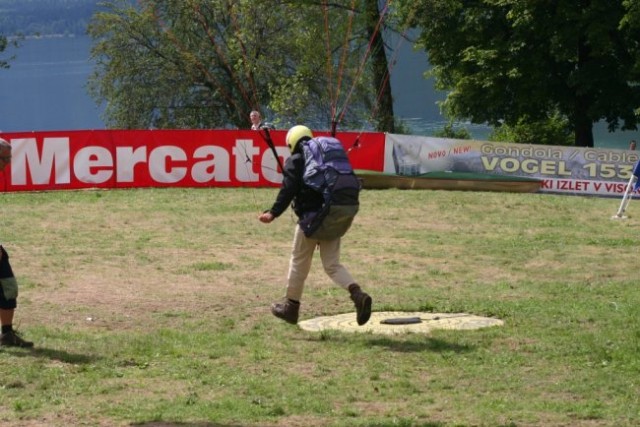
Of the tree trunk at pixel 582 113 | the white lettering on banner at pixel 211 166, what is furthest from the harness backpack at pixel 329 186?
the tree trunk at pixel 582 113

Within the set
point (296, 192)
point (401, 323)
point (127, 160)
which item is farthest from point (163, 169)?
point (296, 192)

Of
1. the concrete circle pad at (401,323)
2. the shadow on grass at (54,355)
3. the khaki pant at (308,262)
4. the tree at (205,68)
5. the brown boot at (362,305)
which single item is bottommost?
the concrete circle pad at (401,323)

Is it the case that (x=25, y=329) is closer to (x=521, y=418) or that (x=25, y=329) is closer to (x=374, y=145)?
(x=521, y=418)

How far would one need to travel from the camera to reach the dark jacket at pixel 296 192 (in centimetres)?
965

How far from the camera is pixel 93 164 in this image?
24.9 metres

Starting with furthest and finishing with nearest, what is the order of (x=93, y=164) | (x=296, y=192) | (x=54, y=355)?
(x=93, y=164) < (x=296, y=192) < (x=54, y=355)

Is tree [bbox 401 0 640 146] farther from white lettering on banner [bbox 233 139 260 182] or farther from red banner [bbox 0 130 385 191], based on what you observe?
red banner [bbox 0 130 385 191]

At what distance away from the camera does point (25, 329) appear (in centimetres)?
984

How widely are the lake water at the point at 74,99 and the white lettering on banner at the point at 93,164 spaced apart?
28577 mm

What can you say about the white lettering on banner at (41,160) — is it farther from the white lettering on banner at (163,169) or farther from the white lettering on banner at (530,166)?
the white lettering on banner at (530,166)

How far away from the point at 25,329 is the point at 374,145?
56.3ft

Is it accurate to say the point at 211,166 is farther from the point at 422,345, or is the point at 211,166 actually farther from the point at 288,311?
the point at 422,345

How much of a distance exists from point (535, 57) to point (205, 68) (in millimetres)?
13173

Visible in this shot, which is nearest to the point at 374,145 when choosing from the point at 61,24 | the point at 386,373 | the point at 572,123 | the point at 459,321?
the point at 572,123
